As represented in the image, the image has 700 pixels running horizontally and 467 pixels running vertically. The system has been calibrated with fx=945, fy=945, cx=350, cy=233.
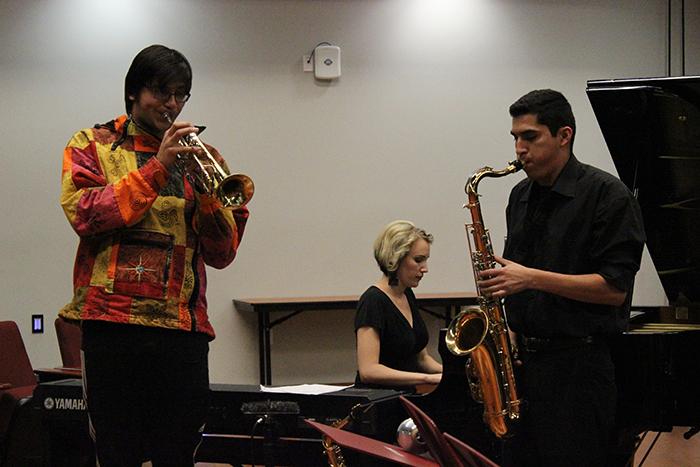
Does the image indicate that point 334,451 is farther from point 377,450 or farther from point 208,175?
point 377,450

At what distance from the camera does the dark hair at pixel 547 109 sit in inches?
106

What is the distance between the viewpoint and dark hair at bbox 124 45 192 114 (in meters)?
2.18

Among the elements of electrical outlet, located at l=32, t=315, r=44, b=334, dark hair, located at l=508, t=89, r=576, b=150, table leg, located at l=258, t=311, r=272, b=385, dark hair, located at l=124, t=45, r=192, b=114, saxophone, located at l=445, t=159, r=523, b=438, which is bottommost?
table leg, located at l=258, t=311, r=272, b=385

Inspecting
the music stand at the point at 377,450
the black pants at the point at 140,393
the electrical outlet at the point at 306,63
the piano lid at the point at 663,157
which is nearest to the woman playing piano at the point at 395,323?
the piano lid at the point at 663,157

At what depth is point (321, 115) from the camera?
7012 millimetres

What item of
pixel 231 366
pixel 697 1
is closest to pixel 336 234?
pixel 231 366

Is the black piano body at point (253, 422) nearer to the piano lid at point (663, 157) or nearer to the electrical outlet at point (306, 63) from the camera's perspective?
the piano lid at point (663, 157)

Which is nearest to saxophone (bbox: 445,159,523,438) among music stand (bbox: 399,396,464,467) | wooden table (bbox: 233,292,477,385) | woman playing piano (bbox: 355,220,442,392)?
woman playing piano (bbox: 355,220,442,392)

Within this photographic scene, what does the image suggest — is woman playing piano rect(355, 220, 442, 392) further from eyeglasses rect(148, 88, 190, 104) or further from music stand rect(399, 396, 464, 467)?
music stand rect(399, 396, 464, 467)

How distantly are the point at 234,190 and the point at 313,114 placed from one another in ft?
15.8

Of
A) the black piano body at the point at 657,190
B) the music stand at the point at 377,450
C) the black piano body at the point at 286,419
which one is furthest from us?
the black piano body at the point at 657,190

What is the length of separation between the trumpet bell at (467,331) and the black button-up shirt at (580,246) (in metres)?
0.26

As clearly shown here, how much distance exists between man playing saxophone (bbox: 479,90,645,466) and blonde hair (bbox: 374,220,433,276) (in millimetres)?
1330

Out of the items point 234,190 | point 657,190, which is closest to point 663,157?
point 657,190
